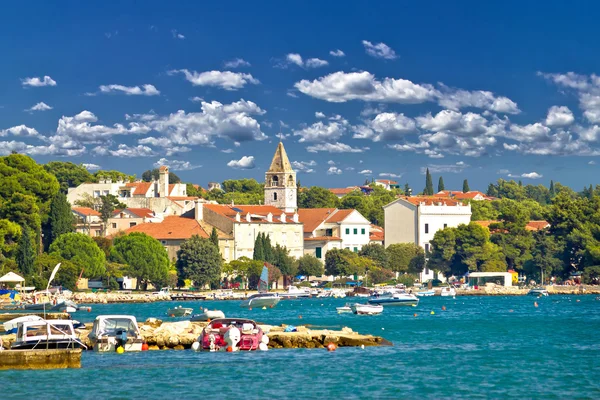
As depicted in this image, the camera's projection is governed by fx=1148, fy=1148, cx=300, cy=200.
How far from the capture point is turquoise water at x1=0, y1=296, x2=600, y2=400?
33.2 m

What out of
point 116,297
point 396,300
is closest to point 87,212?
point 116,297

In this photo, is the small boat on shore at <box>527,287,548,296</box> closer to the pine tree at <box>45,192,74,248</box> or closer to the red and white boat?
the pine tree at <box>45,192,74,248</box>

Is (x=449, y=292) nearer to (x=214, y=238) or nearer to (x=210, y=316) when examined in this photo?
(x=214, y=238)

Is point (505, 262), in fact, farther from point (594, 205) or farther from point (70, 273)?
point (70, 273)

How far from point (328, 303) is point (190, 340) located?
2084 inches

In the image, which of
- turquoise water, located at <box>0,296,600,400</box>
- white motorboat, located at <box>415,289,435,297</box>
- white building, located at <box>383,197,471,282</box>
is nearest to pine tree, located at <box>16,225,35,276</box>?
white motorboat, located at <box>415,289,435,297</box>

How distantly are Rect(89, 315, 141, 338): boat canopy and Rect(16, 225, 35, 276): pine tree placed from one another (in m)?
49.2

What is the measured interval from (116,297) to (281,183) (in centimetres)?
5337

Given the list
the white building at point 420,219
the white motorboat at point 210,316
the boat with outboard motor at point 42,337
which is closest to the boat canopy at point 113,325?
the boat with outboard motor at point 42,337

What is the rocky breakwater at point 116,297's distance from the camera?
307 ft

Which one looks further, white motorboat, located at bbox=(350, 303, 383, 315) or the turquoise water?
white motorboat, located at bbox=(350, 303, 383, 315)

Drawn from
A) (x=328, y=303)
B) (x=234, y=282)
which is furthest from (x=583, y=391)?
(x=234, y=282)

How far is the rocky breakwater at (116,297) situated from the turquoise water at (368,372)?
1591 inches

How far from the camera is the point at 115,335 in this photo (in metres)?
42.8
